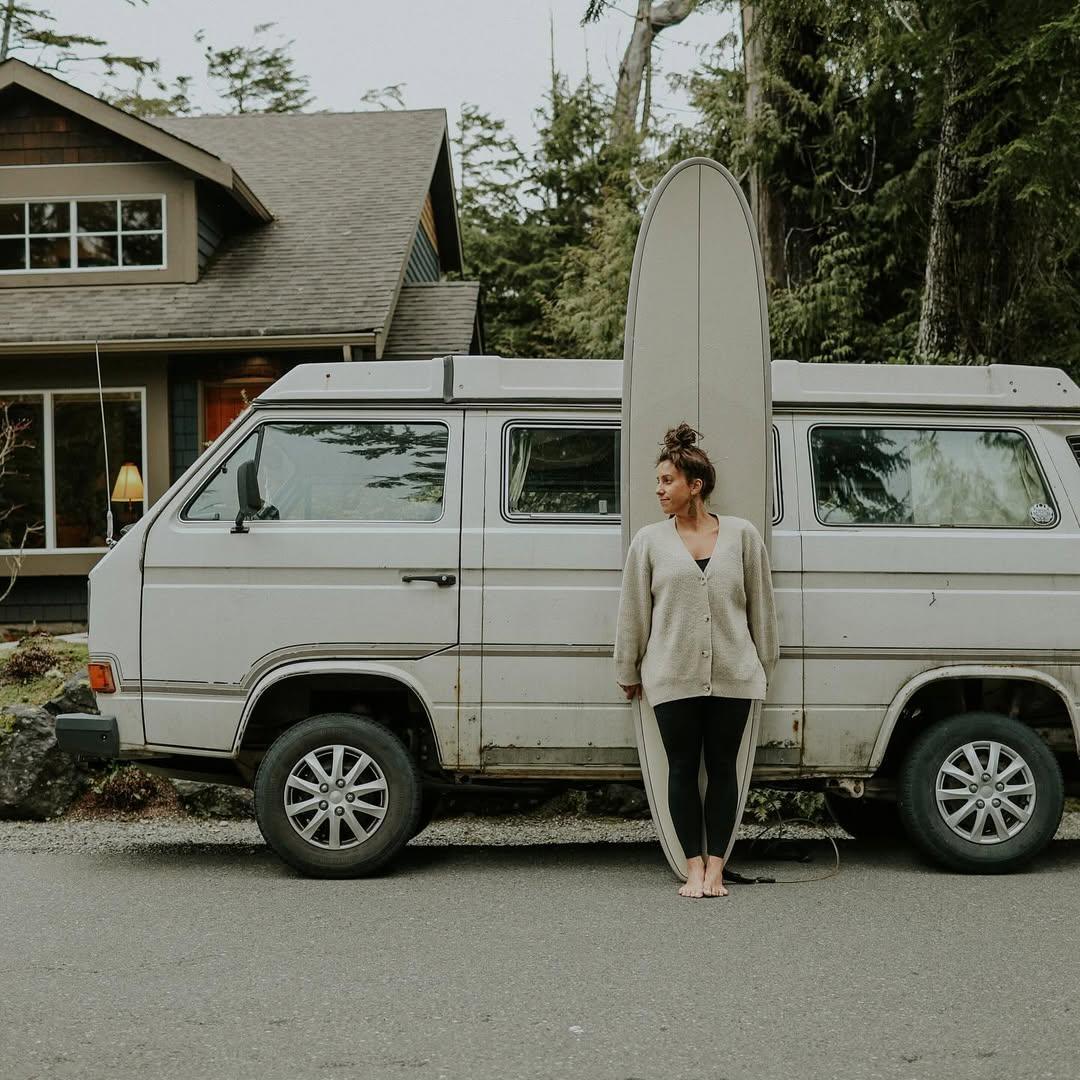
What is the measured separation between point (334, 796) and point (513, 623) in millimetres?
1113

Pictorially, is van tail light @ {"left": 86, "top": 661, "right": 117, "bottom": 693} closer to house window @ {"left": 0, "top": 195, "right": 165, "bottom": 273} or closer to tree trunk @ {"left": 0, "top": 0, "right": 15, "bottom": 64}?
house window @ {"left": 0, "top": 195, "right": 165, "bottom": 273}

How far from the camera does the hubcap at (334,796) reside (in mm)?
6137

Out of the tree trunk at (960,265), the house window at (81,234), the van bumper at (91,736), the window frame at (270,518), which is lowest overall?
the van bumper at (91,736)

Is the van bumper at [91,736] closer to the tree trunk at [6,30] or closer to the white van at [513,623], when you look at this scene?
the white van at [513,623]

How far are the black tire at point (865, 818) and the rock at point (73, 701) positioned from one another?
4535mm

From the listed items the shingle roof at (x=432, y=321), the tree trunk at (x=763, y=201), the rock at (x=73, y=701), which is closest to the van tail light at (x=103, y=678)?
the rock at (x=73, y=701)

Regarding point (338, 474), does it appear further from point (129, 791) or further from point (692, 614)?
point (129, 791)

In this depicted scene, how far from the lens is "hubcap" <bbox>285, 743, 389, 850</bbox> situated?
614 centimetres

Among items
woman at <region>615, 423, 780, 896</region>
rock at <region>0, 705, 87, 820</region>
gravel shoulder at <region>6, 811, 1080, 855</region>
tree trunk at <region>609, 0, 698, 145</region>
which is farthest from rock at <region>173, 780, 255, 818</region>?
tree trunk at <region>609, 0, 698, 145</region>

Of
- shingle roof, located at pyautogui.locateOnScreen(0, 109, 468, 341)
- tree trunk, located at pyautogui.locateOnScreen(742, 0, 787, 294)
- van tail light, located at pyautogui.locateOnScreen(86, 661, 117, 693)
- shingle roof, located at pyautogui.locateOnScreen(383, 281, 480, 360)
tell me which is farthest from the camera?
shingle roof, located at pyautogui.locateOnScreen(383, 281, 480, 360)

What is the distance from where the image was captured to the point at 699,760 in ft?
19.7

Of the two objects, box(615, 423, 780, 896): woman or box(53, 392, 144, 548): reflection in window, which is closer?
box(615, 423, 780, 896): woman

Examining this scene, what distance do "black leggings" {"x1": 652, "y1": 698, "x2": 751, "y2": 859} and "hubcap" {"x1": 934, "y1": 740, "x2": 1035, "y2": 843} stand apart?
1.00m

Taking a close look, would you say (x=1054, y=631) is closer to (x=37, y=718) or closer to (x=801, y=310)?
(x=37, y=718)
